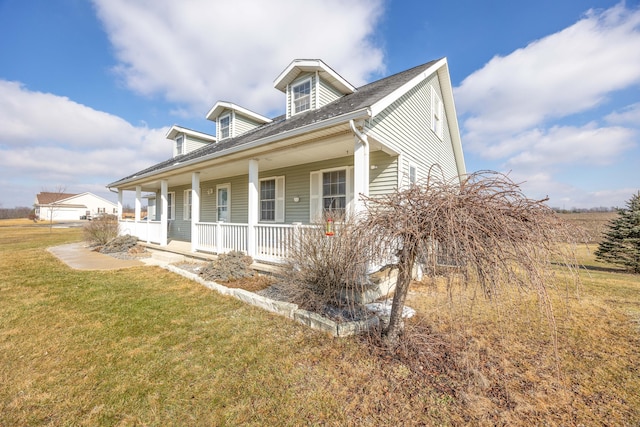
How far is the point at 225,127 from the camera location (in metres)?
12.4

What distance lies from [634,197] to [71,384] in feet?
58.7

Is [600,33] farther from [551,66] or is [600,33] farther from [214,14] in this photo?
[214,14]

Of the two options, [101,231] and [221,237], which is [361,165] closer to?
[221,237]

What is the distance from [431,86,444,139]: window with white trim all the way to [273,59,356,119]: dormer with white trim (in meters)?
3.00

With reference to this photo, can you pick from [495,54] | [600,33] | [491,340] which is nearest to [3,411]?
[491,340]

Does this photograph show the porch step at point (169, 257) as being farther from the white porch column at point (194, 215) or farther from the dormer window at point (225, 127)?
the dormer window at point (225, 127)

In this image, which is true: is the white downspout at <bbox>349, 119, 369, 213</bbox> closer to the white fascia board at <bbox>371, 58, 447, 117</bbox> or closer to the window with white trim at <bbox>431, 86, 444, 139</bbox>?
the white fascia board at <bbox>371, 58, 447, 117</bbox>

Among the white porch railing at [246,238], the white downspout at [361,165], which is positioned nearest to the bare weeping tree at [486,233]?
the white downspout at [361,165]

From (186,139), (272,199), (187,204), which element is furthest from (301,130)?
(186,139)

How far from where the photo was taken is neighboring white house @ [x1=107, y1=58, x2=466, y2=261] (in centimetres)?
552

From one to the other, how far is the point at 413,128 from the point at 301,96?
4134 mm

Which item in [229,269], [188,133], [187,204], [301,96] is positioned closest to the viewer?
[229,269]

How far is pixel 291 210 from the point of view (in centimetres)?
876

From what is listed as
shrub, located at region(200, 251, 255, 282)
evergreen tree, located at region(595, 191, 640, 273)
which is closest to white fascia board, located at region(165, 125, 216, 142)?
shrub, located at region(200, 251, 255, 282)
